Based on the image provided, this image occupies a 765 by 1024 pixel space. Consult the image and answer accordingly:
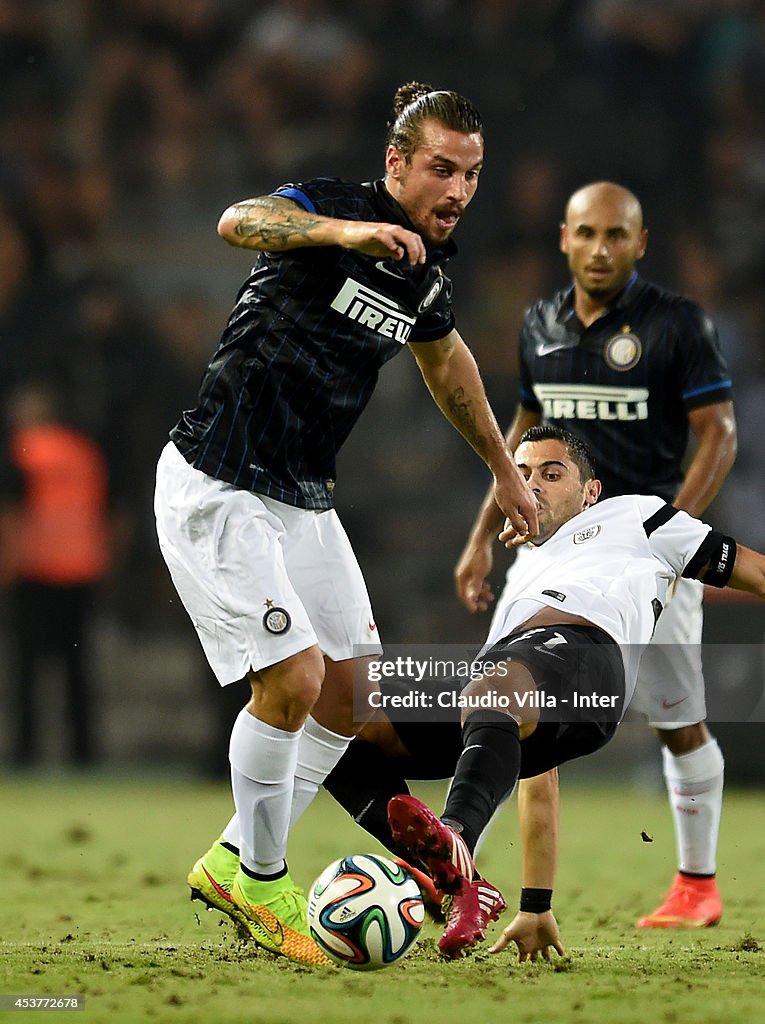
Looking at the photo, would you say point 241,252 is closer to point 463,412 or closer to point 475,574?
point 475,574

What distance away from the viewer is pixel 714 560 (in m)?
3.86

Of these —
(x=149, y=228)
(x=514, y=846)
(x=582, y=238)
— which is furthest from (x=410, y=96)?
(x=149, y=228)

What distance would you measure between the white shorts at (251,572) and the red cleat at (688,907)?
4.14ft

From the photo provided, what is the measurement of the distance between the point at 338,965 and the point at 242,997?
1.44 feet

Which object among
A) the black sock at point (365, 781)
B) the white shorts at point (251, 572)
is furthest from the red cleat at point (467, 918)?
the black sock at point (365, 781)

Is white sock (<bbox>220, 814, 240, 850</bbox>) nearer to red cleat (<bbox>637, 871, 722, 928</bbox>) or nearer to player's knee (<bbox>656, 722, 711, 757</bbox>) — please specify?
red cleat (<bbox>637, 871, 722, 928</bbox>)

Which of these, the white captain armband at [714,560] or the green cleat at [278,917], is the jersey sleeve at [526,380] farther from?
the green cleat at [278,917]

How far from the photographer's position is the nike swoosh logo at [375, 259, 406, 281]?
373cm

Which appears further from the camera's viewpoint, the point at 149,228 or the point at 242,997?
the point at 149,228

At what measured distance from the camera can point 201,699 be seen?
8.16m

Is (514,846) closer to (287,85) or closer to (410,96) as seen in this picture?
(410,96)

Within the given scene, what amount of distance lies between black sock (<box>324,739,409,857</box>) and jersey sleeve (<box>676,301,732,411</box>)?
1505 millimetres

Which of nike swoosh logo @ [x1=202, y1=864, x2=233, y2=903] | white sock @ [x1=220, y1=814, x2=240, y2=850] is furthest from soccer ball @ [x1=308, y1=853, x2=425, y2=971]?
white sock @ [x1=220, y1=814, x2=240, y2=850]

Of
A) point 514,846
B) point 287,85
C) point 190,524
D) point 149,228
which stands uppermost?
point 287,85
